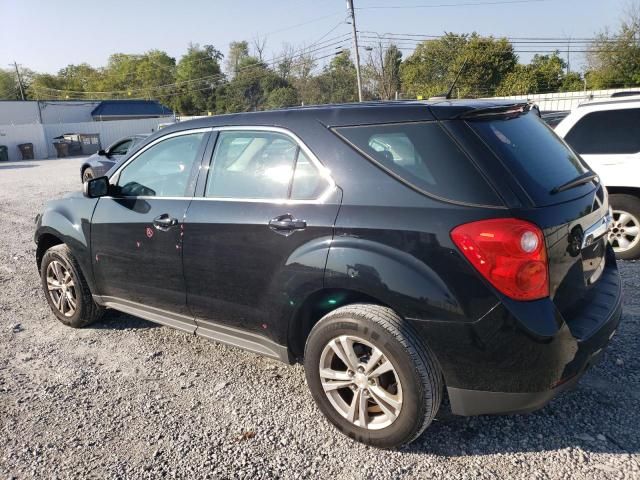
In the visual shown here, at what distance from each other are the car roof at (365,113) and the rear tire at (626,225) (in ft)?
10.6

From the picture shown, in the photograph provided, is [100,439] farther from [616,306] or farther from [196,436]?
[616,306]

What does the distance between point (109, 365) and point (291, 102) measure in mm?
51674

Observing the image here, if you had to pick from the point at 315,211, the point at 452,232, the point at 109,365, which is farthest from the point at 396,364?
the point at 109,365

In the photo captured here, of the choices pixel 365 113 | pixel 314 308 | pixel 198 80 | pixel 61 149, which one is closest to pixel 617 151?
pixel 365 113

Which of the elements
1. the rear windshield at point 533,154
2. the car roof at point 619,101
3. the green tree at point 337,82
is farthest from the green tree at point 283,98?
the rear windshield at point 533,154

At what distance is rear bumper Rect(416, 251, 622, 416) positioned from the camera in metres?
2.26

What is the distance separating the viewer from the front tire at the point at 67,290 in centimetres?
426

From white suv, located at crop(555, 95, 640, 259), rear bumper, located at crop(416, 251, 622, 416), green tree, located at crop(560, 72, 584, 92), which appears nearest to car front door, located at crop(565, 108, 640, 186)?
white suv, located at crop(555, 95, 640, 259)

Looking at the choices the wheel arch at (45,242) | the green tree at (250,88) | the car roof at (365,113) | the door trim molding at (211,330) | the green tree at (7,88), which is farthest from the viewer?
the green tree at (7,88)

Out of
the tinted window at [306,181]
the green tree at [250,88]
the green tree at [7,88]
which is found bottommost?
the tinted window at [306,181]

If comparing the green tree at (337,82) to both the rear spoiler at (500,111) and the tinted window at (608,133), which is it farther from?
the rear spoiler at (500,111)

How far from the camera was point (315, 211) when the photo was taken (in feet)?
8.95

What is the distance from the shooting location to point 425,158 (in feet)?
8.17

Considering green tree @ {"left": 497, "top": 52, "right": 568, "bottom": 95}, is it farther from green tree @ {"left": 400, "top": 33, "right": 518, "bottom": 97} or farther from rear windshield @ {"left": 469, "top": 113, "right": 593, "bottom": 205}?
rear windshield @ {"left": 469, "top": 113, "right": 593, "bottom": 205}
